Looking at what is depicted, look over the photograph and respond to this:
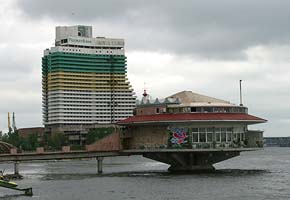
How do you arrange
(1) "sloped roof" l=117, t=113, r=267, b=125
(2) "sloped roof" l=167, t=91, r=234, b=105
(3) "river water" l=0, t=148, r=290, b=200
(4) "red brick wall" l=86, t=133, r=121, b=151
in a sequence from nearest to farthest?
1. (3) "river water" l=0, t=148, r=290, b=200
2. (1) "sloped roof" l=117, t=113, r=267, b=125
3. (2) "sloped roof" l=167, t=91, r=234, b=105
4. (4) "red brick wall" l=86, t=133, r=121, b=151

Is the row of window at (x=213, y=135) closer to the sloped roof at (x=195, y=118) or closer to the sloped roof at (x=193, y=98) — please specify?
the sloped roof at (x=195, y=118)

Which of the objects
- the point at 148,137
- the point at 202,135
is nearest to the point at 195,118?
the point at 202,135

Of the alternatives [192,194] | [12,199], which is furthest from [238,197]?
[12,199]

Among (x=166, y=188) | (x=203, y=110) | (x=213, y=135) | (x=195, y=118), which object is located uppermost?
(x=203, y=110)

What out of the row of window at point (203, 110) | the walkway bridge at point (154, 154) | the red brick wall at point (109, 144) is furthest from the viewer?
the red brick wall at point (109, 144)

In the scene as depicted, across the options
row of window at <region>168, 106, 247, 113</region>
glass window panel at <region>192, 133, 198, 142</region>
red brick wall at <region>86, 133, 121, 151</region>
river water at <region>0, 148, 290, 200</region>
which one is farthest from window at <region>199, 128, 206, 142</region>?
red brick wall at <region>86, 133, 121, 151</region>

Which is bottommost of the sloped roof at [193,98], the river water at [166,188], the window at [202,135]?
the river water at [166,188]

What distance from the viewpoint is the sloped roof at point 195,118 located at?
345 feet

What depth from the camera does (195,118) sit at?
10525 centimetres

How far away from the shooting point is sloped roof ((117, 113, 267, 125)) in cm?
10519

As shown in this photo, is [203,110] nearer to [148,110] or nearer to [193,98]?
[193,98]

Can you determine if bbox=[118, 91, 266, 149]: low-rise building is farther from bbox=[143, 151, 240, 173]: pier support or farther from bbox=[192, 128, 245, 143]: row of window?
bbox=[143, 151, 240, 173]: pier support

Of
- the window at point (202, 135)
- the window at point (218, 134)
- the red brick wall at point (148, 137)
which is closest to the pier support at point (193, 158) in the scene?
the red brick wall at point (148, 137)

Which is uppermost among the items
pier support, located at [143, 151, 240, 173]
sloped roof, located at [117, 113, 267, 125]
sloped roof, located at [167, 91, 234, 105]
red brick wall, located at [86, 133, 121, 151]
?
sloped roof, located at [167, 91, 234, 105]
